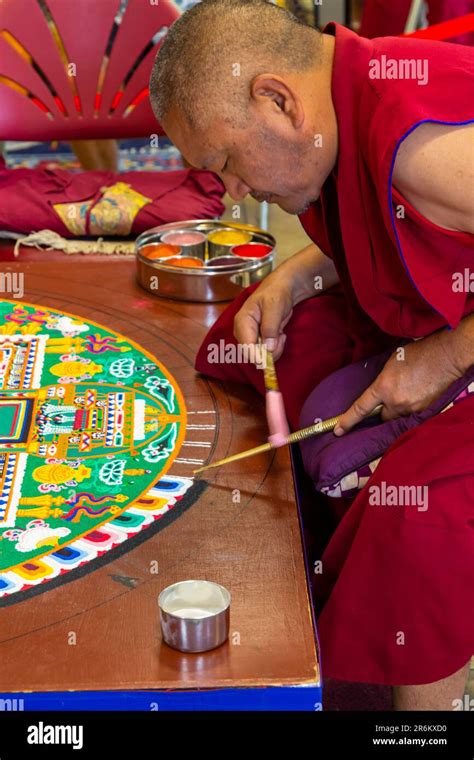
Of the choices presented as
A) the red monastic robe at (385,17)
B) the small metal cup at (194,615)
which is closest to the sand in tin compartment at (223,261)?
the small metal cup at (194,615)

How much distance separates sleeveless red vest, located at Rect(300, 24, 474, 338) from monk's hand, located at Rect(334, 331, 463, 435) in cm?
4

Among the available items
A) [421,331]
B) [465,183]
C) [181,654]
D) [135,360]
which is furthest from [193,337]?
[181,654]

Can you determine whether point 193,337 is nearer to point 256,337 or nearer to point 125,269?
point 256,337

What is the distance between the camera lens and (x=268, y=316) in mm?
2436

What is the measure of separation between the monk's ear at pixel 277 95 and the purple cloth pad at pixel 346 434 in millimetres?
579

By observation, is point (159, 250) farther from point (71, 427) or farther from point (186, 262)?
point (71, 427)

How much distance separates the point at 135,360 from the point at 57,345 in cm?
21

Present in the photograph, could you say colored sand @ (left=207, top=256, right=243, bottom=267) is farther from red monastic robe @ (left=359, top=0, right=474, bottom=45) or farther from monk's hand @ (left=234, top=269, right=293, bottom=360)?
red monastic robe @ (left=359, top=0, right=474, bottom=45)

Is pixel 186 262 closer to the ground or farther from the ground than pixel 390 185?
closer to the ground

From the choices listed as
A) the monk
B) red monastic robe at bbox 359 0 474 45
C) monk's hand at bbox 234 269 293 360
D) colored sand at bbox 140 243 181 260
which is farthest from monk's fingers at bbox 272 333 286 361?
red monastic robe at bbox 359 0 474 45

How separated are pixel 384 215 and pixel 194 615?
78cm

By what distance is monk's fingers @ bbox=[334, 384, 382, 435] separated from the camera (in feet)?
6.78

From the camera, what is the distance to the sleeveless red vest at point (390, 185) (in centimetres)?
182

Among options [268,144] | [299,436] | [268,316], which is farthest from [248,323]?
[268,144]
